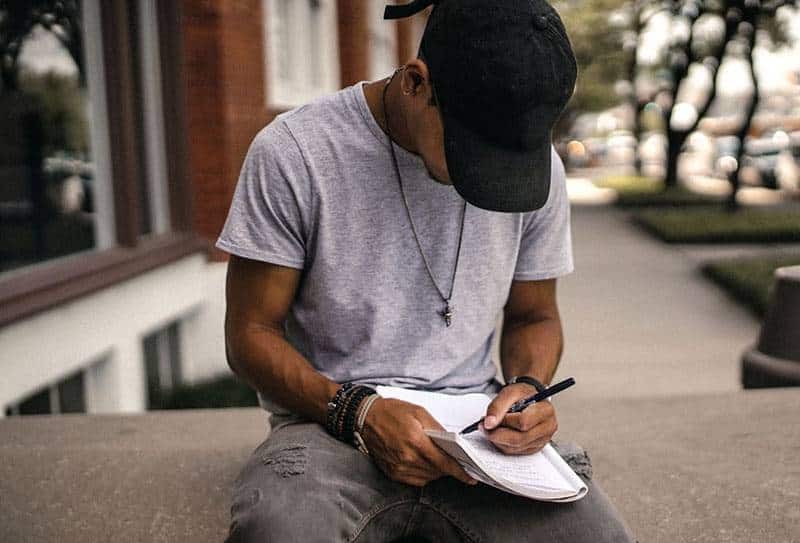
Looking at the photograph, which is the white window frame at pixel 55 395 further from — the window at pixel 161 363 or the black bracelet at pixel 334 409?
the black bracelet at pixel 334 409

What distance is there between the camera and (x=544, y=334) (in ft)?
9.31

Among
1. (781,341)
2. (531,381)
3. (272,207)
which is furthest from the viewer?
(781,341)

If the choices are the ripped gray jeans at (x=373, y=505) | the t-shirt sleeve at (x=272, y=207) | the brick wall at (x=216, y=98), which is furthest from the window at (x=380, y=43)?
the ripped gray jeans at (x=373, y=505)

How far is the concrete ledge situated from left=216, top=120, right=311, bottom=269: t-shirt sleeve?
38.3 inches

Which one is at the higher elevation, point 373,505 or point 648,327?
point 373,505

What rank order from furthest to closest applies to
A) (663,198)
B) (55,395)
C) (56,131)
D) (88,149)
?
(663,198), (88,149), (56,131), (55,395)

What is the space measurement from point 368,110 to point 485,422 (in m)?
0.86

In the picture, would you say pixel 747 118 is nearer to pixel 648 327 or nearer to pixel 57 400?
pixel 648 327

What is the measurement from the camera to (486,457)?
A: 2266mm

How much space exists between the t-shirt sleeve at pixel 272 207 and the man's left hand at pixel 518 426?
0.63 meters

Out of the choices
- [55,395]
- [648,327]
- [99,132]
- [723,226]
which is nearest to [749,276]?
[648,327]

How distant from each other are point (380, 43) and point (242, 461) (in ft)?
36.8

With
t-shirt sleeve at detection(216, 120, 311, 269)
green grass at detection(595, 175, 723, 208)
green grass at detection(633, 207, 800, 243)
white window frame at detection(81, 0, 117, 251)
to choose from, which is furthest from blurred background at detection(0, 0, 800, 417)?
green grass at detection(595, 175, 723, 208)

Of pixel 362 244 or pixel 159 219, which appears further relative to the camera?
pixel 159 219
